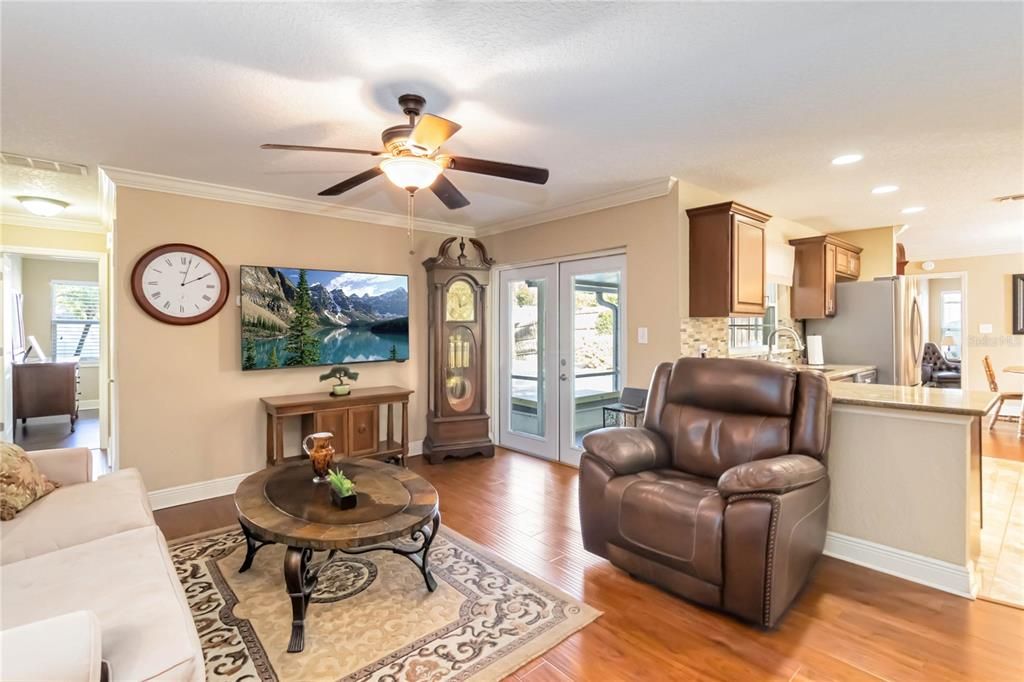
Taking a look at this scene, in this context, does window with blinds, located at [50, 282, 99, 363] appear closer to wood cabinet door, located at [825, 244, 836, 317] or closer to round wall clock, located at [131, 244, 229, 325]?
round wall clock, located at [131, 244, 229, 325]

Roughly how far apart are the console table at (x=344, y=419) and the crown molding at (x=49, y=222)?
3248 mm

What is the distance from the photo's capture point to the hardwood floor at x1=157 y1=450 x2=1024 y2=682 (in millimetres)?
1897

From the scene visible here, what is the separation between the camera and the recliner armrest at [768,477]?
2.09 metres

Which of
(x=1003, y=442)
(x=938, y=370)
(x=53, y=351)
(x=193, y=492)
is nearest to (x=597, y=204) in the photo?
(x=193, y=492)

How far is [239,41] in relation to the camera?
6.27ft

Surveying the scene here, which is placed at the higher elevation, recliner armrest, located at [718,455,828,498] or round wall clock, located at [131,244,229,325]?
round wall clock, located at [131,244,229,325]

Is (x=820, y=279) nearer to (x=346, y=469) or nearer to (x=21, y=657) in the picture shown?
(x=346, y=469)

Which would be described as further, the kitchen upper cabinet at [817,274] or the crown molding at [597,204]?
the kitchen upper cabinet at [817,274]

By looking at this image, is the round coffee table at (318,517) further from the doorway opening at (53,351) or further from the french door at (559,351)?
the doorway opening at (53,351)

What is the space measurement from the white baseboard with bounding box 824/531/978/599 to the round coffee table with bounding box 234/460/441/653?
2.27 metres

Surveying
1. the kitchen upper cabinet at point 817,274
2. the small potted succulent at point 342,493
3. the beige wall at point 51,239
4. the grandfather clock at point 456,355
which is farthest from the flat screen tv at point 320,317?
the kitchen upper cabinet at point 817,274

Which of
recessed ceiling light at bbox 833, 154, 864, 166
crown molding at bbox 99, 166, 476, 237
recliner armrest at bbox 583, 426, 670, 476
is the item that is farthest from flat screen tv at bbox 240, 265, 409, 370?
recessed ceiling light at bbox 833, 154, 864, 166

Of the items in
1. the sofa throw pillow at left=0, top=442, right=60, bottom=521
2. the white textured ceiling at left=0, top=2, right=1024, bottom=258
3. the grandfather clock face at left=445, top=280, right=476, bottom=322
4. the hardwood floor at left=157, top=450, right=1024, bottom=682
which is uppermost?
the white textured ceiling at left=0, top=2, right=1024, bottom=258

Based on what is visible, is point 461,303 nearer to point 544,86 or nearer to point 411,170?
point 411,170
